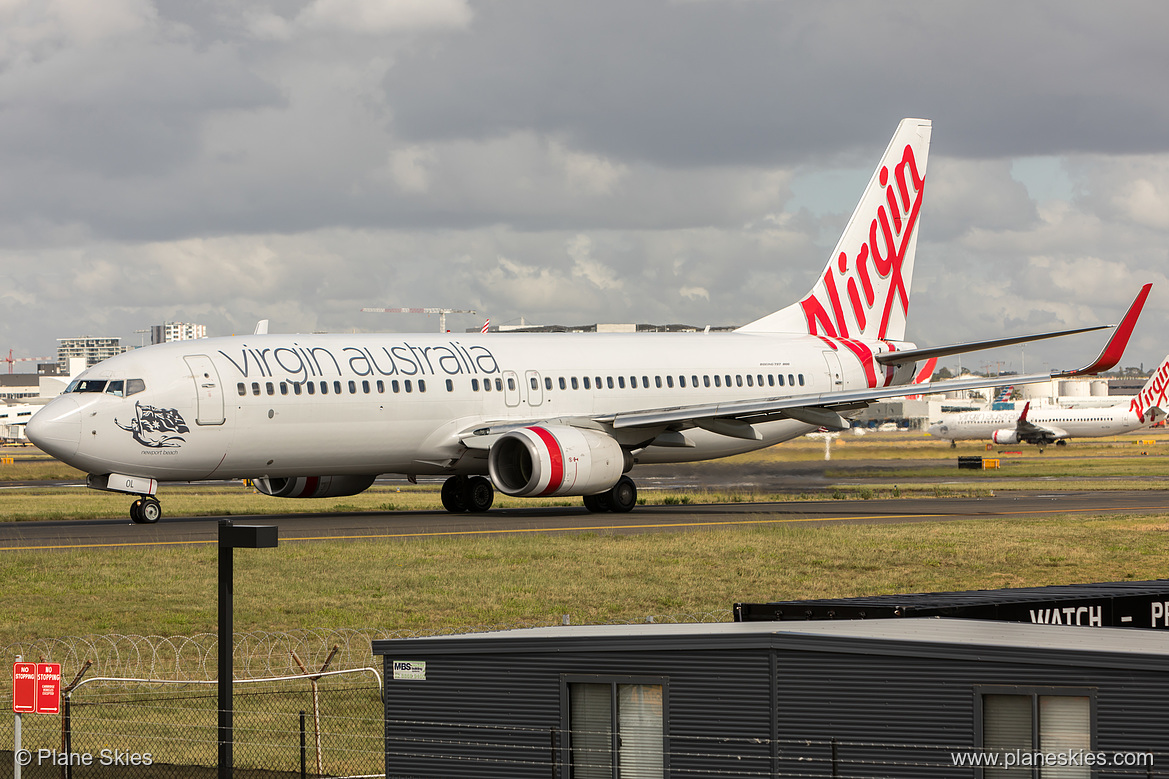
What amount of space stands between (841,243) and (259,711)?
35.7 m

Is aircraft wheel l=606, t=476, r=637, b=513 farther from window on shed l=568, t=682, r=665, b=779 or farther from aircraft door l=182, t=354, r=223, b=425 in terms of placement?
window on shed l=568, t=682, r=665, b=779

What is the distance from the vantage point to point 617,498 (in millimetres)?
41438

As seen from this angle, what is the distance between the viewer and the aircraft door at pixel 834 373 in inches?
1854

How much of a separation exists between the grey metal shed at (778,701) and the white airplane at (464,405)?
23582mm

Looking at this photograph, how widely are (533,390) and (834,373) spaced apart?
1177cm

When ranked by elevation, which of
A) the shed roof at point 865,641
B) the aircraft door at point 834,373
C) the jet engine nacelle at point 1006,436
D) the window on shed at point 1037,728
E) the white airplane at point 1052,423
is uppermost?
the white airplane at point 1052,423

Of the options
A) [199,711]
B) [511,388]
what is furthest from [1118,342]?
[199,711]

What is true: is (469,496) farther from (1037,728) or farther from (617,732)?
(1037,728)

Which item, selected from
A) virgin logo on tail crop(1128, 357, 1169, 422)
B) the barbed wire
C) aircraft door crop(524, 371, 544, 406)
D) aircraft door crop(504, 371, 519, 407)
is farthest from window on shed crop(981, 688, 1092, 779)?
virgin logo on tail crop(1128, 357, 1169, 422)

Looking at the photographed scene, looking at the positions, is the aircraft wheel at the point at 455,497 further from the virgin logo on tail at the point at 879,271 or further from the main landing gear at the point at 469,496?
the virgin logo on tail at the point at 879,271

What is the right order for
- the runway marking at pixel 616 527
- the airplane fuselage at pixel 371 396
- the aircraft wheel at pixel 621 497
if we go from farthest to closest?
the aircraft wheel at pixel 621 497, the airplane fuselage at pixel 371 396, the runway marking at pixel 616 527

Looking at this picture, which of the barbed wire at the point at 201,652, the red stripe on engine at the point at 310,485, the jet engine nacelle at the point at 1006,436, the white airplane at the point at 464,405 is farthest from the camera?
the jet engine nacelle at the point at 1006,436

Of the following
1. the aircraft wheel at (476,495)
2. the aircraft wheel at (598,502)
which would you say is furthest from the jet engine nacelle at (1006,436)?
the aircraft wheel at (476,495)
